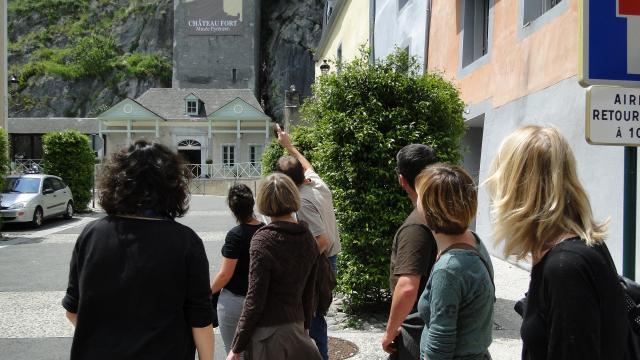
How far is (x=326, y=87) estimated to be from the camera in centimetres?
651

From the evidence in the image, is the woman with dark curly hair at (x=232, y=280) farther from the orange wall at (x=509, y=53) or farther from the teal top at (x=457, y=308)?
the orange wall at (x=509, y=53)

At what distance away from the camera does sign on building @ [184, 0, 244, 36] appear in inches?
2361

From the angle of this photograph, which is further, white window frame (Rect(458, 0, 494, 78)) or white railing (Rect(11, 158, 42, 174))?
white railing (Rect(11, 158, 42, 174))

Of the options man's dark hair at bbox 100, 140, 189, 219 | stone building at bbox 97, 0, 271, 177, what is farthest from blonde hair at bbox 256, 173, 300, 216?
stone building at bbox 97, 0, 271, 177

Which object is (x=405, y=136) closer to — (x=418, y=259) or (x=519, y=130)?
(x=418, y=259)

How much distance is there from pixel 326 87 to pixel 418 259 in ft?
12.8

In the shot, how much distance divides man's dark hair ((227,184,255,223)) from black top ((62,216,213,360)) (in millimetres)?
1557

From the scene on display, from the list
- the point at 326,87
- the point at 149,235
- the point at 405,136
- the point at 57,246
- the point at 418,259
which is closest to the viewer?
the point at 149,235

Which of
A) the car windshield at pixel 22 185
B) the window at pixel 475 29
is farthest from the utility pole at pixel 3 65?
the window at pixel 475 29

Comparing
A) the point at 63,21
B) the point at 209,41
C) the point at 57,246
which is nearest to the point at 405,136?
the point at 57,246

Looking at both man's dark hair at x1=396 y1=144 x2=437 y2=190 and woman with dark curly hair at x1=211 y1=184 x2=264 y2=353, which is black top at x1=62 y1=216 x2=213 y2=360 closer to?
woman with dark curly hair at x1=211 y1=184 x2=264 y2=353

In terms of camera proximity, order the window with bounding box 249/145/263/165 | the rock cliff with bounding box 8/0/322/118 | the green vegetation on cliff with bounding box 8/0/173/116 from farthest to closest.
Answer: the green vegetation on cliff with bounding box 8/0/173/116, the rock cliff with bounding box 8/0/322/118, the window with bounding box 249/145/263/165

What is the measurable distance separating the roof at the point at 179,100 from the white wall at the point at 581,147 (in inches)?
1545

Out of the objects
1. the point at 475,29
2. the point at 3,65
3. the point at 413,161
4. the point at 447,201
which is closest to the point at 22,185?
the point at 3,65
